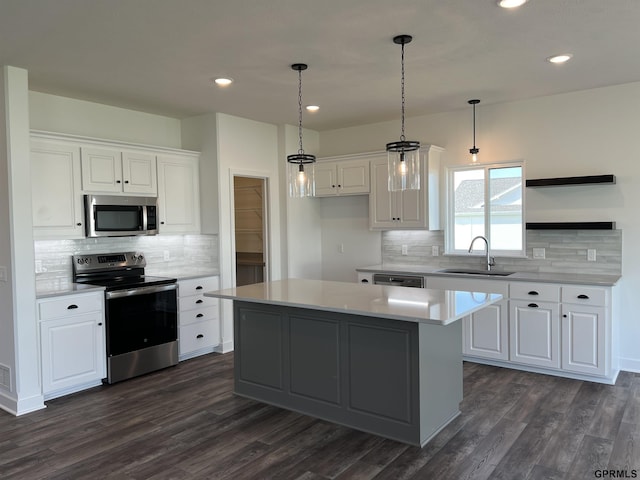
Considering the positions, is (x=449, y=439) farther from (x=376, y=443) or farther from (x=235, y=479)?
(x=235, y=479)

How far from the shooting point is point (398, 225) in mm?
5531

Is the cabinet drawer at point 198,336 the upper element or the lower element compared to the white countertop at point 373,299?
lower

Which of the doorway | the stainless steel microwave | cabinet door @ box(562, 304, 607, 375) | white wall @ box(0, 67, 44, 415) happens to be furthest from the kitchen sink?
white wall @ box(0, 67, 44, 415)

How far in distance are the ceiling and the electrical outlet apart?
151 centimetres

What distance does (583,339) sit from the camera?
421 centimetres

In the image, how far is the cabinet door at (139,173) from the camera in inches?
190

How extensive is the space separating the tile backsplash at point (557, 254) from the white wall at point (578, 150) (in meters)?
0.11

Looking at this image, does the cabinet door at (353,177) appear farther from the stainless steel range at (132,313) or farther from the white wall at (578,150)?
the stainless steel range at (132,313)

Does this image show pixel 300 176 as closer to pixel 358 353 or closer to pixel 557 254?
pixel 358 353

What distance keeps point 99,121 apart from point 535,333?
4622 millimetres

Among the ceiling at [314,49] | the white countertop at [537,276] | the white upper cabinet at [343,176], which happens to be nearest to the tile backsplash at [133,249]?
the ceiling at [314,49]

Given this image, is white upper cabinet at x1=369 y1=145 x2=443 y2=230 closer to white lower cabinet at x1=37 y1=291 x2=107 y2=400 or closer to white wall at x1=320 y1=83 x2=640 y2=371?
white wall at x1=320 y1=83 x2=640 y2=371

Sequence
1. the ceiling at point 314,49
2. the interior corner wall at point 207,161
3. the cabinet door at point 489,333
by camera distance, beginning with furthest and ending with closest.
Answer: the interior corner wall at point 207,161 → the cabinet door at point 489,333 → the ceiling at point 314,49

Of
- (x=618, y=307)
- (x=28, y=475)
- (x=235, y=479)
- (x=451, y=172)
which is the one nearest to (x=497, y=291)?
(x=618, y=307)
